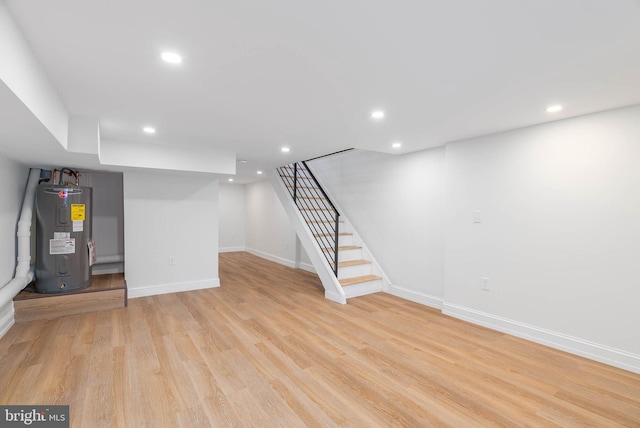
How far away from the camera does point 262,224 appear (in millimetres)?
7973

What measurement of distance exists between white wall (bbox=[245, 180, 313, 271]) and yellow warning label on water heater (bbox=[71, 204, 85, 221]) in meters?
3.81

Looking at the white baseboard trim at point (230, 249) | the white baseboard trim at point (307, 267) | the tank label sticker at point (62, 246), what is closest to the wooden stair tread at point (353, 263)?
the white baseboard trim at point (307, 267)

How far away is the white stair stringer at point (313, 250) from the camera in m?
4.26

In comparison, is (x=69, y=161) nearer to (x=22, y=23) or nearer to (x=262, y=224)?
(x=22, y=23)

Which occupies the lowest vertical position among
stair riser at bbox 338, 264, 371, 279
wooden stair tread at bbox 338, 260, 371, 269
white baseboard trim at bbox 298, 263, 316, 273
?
white baseboard trim at bbox 298, 263, 316, 273

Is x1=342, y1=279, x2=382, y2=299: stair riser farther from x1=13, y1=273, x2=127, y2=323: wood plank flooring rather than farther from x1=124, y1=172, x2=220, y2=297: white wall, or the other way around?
x1=13, y1=273, x2=127, y2=323: wood plank flooring

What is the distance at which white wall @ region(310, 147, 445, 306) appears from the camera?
4047 mm

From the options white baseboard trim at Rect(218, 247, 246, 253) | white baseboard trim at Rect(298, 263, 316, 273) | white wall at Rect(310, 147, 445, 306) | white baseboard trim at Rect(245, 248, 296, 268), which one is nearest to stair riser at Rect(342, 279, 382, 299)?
white wall at Rect(310, 147, 445, 306)

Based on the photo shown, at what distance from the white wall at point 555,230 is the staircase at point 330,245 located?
139 cm

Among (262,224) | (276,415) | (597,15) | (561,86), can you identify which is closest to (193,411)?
(276,415)

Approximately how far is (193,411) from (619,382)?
3132 millimetres

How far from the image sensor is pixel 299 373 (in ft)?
7.71

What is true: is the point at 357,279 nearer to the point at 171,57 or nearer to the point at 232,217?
the point at 171,57

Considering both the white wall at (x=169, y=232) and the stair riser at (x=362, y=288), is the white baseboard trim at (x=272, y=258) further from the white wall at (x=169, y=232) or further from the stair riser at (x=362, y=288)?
the stair riser at (x=362, y=288)
